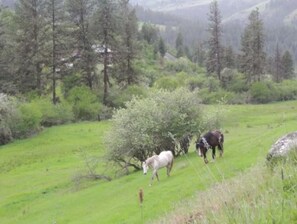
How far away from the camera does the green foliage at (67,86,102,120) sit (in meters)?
59.4

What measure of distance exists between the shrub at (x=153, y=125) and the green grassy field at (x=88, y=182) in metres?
1.75

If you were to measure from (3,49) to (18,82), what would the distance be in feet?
17.3

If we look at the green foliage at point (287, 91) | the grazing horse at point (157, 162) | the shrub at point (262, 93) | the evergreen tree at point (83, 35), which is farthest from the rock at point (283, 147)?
the green foliage at point (287, 91)

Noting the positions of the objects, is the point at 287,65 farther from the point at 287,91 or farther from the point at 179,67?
the point at 287,91

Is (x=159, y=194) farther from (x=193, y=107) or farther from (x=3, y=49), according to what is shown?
(x=3, y=49)

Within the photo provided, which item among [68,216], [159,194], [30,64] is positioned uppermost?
[30,64]

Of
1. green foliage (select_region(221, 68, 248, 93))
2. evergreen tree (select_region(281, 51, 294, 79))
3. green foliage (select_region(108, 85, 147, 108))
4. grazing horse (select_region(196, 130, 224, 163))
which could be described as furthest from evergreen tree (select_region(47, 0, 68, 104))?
evergreen tree (select_region(281, 51, 294, 79))

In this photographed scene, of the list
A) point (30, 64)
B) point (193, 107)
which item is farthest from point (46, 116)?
point (193, 107)

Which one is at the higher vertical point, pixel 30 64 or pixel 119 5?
pixel 119 5

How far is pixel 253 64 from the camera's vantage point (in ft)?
295

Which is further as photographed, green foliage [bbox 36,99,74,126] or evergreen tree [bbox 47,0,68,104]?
evergreen tree [bbox 47,0,68,104]

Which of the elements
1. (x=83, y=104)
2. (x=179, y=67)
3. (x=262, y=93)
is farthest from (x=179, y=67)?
(x=83, y=104)

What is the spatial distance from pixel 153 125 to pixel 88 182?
18.1 feet

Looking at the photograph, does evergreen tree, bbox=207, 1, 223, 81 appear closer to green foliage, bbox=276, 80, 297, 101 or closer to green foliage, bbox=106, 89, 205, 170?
green foliage, bbox=276, 80, 297, 101
